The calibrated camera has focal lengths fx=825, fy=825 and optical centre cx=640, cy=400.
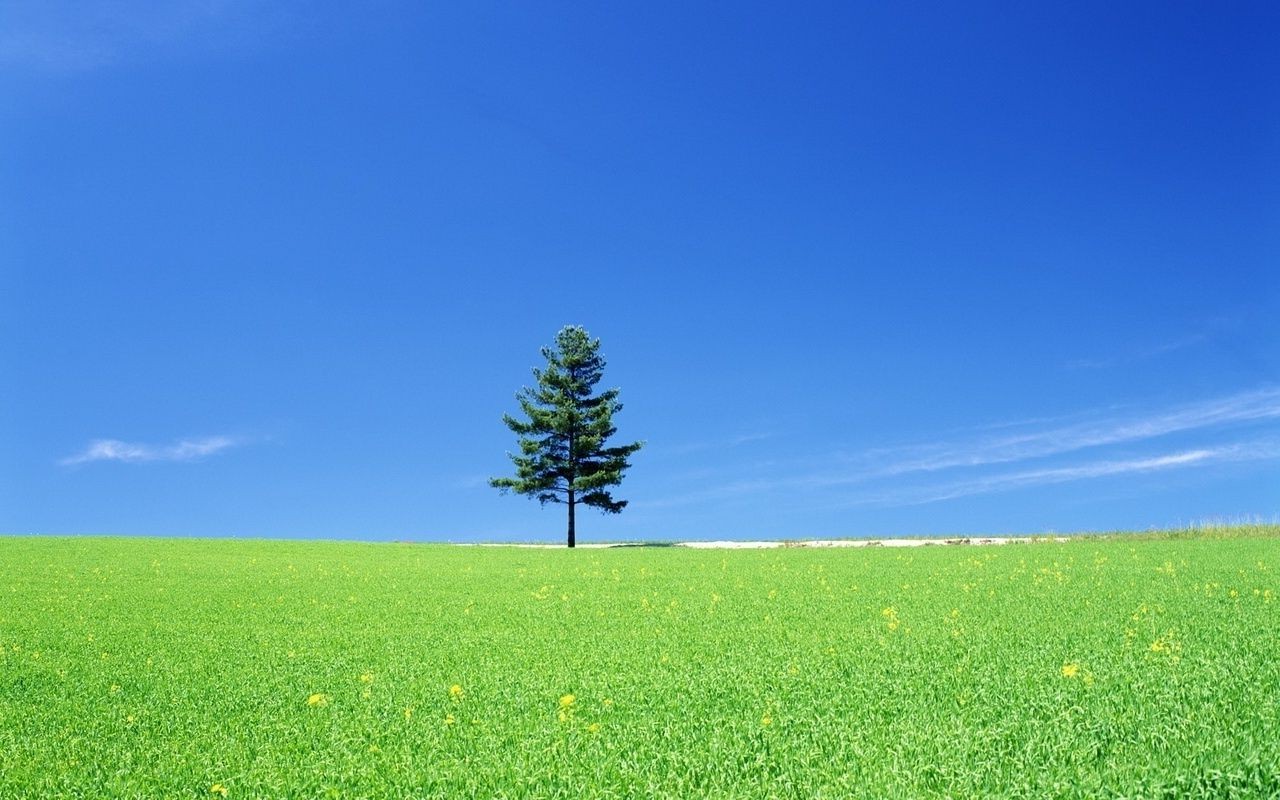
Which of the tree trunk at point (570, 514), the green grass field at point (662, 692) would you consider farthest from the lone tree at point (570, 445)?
the green grass field at point (662, 692)

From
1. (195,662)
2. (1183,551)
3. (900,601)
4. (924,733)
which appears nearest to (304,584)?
(195,662)

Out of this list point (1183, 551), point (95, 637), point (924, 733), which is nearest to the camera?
point (924, 733)

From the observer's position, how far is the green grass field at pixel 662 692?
164 inches

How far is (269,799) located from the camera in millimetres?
4180

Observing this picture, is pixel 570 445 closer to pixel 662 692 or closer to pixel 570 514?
pixel 570 514

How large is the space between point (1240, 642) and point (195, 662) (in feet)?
30.6

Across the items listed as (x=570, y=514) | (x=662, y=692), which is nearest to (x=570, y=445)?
(x=570, y=514)

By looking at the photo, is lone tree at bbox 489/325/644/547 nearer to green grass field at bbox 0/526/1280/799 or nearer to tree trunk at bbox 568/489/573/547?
tree trunk at bbox 568/489/573/547

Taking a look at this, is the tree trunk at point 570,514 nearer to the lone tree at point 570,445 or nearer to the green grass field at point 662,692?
the lone tree at point 570,445

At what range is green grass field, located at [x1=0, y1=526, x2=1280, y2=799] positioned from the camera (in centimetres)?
416

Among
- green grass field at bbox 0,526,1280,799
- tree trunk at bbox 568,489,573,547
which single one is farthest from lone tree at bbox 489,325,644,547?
green grass field at bbox 0,526,1280,799

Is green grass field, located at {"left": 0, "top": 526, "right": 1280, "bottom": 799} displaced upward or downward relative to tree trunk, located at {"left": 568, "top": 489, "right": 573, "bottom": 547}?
downward

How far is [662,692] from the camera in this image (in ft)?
18.8

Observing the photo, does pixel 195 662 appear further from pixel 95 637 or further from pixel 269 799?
pixel 269 799
